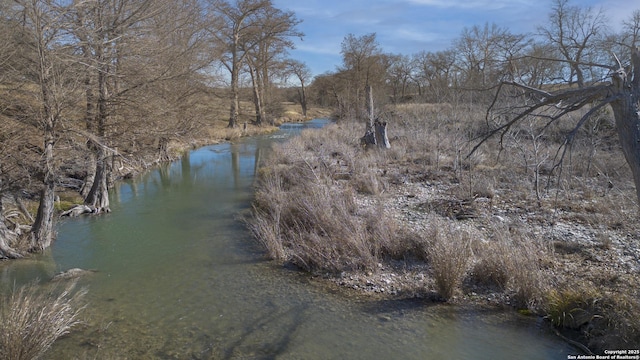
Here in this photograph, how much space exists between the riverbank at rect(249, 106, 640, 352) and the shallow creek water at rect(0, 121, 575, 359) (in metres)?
0.39

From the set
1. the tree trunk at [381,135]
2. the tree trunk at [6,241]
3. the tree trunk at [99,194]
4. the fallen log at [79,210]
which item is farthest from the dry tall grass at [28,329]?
the tree trunk at [381,135]

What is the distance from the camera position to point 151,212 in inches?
464

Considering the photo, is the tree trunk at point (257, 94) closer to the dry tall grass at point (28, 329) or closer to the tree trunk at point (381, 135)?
the tree trunk at point (381, 135)

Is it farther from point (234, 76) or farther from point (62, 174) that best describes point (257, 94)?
point (62, 174)

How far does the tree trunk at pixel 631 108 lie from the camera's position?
3.07 m

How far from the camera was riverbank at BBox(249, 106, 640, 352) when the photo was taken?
5688 mm

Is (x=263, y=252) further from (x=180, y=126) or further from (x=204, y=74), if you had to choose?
(x=204, y=74)

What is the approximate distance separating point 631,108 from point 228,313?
17.5 feet

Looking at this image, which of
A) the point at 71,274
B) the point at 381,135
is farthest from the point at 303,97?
the point at 71,274

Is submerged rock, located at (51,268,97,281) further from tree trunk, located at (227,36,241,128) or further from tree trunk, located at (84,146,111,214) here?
tree trunk, located at (227,36,241,128)

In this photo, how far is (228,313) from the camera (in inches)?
242

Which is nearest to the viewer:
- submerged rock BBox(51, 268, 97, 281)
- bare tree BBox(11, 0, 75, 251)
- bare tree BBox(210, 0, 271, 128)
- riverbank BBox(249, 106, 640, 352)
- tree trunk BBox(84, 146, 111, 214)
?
riverbank BBox(249, 106, 640, 352)

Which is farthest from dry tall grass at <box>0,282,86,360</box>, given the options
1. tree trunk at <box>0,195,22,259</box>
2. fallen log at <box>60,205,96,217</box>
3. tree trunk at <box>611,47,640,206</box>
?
fallen log at <box>60,205,96,217</box>

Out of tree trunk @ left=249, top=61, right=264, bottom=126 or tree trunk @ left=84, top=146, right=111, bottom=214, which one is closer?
tree trunk @ left=84, top=146, right=111, bottom=214
